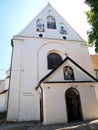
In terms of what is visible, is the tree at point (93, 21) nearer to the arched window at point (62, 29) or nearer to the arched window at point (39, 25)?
the arched window at point (62, 29)

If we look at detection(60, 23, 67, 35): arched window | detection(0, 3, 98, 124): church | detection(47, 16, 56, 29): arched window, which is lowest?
detection(0, 3, 98, 124): church

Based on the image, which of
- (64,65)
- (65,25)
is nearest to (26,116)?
(64,65)

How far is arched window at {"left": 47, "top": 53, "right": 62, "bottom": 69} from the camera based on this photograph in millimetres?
15947

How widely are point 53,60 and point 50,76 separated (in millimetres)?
4410

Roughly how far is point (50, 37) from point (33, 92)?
6.74 m

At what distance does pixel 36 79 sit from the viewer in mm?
14617

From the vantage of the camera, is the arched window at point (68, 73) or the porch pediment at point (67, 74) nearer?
the porch pediment at point (67, 74)

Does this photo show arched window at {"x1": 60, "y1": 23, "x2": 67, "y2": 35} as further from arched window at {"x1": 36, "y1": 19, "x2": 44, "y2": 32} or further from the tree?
the tree

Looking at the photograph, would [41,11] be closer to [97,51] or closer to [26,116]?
[97,51]

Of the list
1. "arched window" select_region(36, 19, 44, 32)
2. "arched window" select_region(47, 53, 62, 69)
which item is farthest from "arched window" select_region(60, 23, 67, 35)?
"arched window" select_region(47, 53, 62, 69)

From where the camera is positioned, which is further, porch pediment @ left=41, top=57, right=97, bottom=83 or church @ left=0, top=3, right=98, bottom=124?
porch pediment @ left=41, top=57, right=97, bottom=83

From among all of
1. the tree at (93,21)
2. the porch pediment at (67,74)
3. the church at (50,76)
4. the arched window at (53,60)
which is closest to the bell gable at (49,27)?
the church at (50,76)

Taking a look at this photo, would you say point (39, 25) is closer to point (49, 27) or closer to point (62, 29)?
point (49, 27)

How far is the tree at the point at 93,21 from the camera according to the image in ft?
33.5
